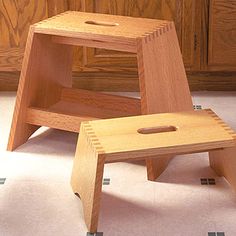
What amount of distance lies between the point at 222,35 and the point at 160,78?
0.68m

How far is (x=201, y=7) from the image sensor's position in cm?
251

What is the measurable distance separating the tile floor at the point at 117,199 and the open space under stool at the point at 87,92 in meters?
0.08

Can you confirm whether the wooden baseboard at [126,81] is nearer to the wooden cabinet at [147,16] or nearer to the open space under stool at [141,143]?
the wooden cabinet at [147,16]

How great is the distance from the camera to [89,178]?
163 centimetres

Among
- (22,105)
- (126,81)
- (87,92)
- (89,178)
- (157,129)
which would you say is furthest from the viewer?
(126,81)

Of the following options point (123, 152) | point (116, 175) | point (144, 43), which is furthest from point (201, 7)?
point (123, 152)

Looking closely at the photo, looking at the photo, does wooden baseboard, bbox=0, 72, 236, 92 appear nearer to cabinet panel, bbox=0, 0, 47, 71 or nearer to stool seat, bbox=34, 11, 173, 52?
cabinet panel, bbox=0, 0, 47, 71

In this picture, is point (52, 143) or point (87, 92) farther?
point (87, 92)

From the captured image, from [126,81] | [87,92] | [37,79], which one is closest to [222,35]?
[126,81]

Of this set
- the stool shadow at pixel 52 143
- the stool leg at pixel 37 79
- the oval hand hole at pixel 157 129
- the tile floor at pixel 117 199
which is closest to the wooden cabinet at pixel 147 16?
the stool leg at pixel 37 79

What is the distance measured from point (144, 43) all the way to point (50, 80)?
0.50 meters

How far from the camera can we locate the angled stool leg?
187 centimetres

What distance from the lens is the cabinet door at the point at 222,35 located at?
2.48 m

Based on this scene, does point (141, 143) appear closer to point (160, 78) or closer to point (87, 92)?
point (160, 78)
